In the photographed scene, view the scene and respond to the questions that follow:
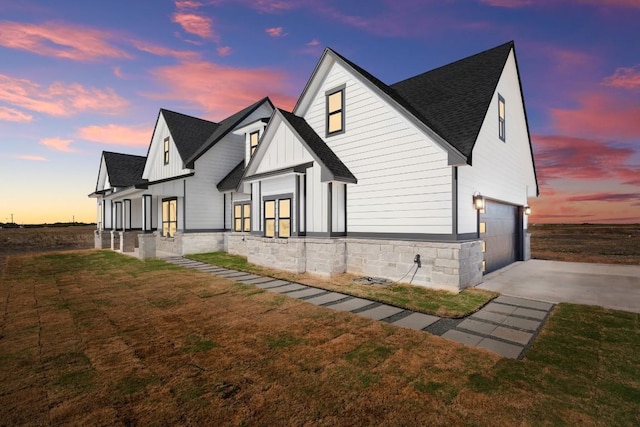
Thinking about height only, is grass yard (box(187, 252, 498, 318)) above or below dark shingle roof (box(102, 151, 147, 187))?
below

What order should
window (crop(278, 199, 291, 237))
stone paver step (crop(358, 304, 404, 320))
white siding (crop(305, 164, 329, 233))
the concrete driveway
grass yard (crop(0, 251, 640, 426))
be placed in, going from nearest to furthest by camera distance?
grass yard (crop(0, 251, 640, 426)) → stone paver step (crop(358, 304, 404, 320)) → the concrete driveway → white siding (crop(305, 164, 329, 233)) → window (crop(278, 199, 291, 237))

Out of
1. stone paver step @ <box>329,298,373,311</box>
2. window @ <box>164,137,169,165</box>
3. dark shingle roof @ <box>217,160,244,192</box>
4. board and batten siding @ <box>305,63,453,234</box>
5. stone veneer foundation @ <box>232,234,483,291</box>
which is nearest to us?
stone paver step @ <box>329,298,373,311</box>

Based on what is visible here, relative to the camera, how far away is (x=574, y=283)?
9562 millimetres

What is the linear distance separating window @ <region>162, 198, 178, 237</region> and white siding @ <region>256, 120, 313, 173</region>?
27.4 feet

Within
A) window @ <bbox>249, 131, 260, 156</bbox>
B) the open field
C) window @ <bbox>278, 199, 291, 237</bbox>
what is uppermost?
window @ <bbox>249, 131, 260, 156</bbox>

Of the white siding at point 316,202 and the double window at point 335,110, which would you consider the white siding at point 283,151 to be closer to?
the white siding at point 316,202

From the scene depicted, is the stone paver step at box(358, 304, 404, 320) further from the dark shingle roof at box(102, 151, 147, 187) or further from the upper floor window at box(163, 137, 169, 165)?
the dark shingle roof at box(102, 151, 147, 187)

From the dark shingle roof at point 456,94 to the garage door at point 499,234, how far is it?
3459 mm

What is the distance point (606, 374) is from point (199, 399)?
17.8 ft

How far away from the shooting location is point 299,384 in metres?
3.68

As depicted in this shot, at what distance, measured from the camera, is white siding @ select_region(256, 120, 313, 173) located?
11.8 m

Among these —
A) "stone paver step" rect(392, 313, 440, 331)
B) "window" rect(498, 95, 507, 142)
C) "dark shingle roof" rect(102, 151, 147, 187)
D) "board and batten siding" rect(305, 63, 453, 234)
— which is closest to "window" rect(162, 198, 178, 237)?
"dark shingle roof" rect(102, 151, 147, 187)

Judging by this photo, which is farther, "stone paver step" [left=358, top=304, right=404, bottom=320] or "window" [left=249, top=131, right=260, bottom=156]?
"window" [left=249, top=131, right=260, bottom=156]

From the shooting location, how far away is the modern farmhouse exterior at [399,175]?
30.0ft
